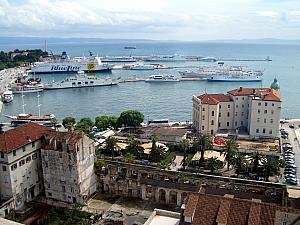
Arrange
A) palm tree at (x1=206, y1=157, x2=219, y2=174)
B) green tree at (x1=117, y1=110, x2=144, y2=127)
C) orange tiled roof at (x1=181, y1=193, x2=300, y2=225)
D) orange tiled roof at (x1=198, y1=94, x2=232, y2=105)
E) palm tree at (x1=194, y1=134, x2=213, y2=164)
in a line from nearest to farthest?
orange tiled roof at (x1=181, y1=193, x2=300, y2=225), palm tree at (x1=206, y1=157, x2=219, y2=174), palm tree at (x1=194, y1=134, x2=213, y2=164), orange tiled roof at (x1=198, y1=94, x2=232, y2=105), green tree at (x1=117, y1=110, x2=144, y2=127)

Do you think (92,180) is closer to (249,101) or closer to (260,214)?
(260,214)

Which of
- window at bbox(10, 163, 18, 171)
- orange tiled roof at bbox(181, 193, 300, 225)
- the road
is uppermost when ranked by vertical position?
orange tiled roof at bbox(181, 193, 300, 225)

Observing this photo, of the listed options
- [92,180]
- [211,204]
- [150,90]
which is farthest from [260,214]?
[150,90]

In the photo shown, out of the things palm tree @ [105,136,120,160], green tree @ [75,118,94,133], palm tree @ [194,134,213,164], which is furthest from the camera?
green tree @ [75,118,94,133]

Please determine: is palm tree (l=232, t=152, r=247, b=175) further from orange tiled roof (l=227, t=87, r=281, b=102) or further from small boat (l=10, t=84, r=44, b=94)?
small boat (l=10, t=84, r=44, b=94)

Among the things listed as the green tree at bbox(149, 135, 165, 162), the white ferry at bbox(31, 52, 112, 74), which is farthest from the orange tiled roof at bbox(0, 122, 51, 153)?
the white ferry at bbox(31, 52, 112, 74)

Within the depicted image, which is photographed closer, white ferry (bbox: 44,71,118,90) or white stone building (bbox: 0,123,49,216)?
white stone building (bbox: 0,123,49,216)

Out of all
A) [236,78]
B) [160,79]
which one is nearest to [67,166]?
[160,79]
